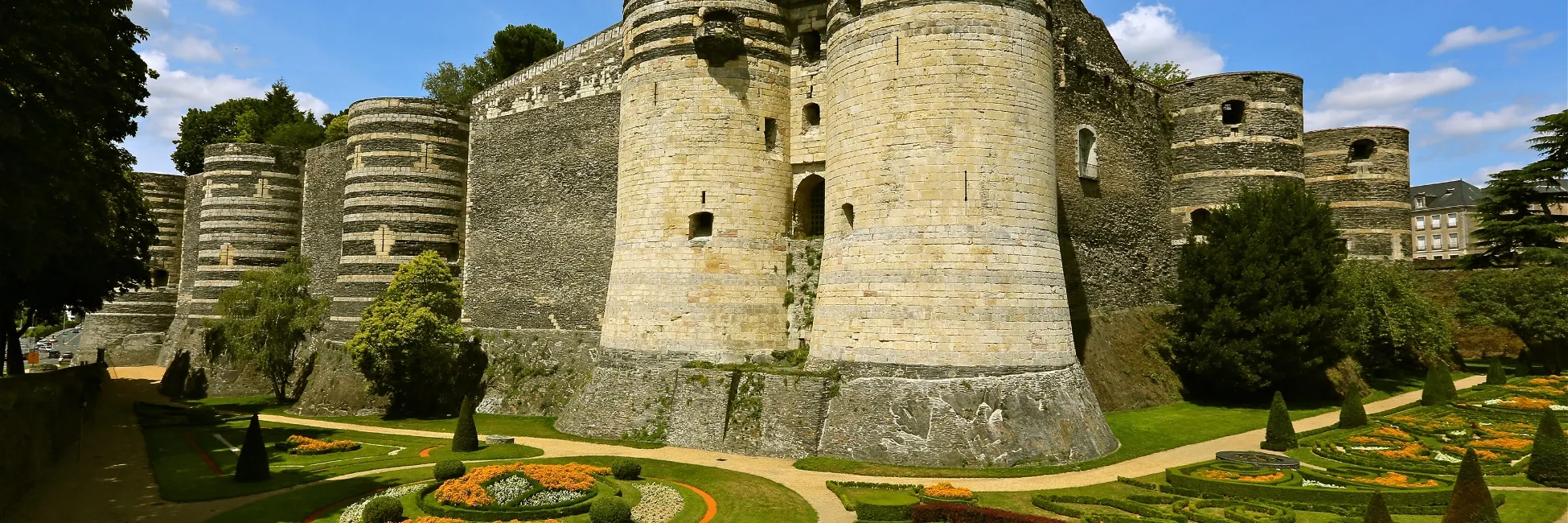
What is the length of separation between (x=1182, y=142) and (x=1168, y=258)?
16.0 ft

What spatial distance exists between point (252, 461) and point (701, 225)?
12.5 metres

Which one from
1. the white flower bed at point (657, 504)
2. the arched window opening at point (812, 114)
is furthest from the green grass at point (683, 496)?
the arched window opening at point (812, 114)

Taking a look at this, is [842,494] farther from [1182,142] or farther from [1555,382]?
[1555,382]

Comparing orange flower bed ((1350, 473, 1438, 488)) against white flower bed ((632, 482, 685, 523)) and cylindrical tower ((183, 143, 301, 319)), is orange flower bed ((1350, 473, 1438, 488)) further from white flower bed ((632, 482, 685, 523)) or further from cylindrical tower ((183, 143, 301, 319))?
cylindrical tower ((183, 143, 301, 319))

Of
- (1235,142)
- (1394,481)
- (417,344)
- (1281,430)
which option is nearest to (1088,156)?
(1235,142)

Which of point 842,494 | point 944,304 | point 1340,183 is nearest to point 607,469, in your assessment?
point 842,494

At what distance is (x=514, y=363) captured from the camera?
3116 centimetres

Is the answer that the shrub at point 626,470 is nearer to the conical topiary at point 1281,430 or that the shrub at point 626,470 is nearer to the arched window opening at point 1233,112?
the conical topiary at point 1281,430

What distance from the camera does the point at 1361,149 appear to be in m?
36.8

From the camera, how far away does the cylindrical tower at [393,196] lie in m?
33.1

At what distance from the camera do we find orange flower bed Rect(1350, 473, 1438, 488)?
672 inches

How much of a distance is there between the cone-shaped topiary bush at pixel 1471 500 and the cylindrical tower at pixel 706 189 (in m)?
15.7

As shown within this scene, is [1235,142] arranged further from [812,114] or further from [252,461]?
[252,461]

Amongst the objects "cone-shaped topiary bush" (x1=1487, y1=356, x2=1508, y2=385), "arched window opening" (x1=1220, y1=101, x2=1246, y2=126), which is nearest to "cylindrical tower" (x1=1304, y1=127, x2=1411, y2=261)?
"arched window opening" (x1=1220, y1=101, x2=1246, y2=126)
